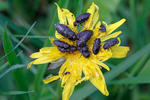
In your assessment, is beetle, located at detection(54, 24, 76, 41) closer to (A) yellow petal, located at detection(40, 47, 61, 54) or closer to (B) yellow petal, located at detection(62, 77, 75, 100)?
(A) yellow petal, located at detection(40, 47, 61, 54)

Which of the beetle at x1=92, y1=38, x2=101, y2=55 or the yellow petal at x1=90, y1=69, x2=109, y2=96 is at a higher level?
the beetle at x1=92, y1=38, x2=101, y2=55

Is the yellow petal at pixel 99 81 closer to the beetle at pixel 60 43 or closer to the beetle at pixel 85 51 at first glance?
the beetle at pixel 85 51

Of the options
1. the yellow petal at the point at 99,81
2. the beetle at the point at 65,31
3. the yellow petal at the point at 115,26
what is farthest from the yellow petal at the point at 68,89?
the yellow petal at the point at 115,26

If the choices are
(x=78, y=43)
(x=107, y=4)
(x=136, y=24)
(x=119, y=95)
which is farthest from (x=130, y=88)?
(x=78, y=43)

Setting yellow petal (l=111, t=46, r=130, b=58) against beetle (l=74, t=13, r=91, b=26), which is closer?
beetle (l=74, t=13, r=91, b=26)

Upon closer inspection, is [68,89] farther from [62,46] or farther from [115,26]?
[115,26]

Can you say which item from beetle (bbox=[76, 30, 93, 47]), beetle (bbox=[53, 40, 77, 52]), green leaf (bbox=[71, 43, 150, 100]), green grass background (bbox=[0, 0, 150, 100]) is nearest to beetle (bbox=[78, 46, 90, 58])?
beetle (bbox=[76, 30, 93, 47])

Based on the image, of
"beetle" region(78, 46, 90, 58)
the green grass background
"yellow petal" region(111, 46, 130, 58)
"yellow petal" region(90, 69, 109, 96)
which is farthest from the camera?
the green grass background
